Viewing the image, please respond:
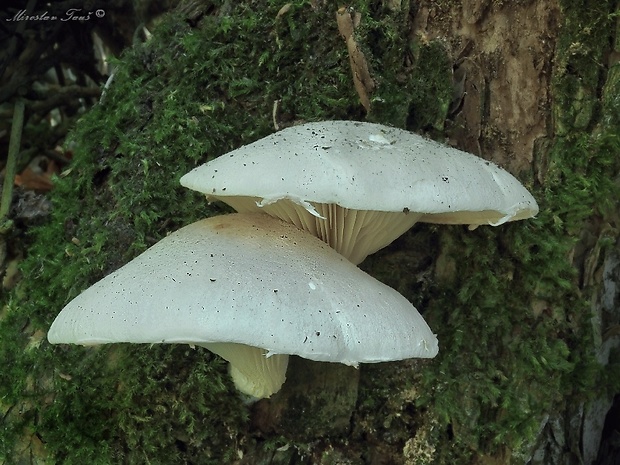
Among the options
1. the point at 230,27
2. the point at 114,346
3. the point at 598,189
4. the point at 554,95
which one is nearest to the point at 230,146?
the point at 230,27

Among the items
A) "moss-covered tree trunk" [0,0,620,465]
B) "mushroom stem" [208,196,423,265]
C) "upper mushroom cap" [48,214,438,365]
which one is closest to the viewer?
"upper mushroom cap" [48,214,438,365]

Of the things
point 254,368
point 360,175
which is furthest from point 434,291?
point 360,175

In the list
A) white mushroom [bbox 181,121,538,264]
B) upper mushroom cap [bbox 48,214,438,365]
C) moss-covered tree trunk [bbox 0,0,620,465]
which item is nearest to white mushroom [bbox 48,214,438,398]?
upper mushroom cap [bbox 48,214,438,365]

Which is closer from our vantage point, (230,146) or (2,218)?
(230,146)

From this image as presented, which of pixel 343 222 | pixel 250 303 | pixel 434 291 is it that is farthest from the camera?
pixel 434 291

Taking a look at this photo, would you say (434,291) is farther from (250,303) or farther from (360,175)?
(250,303)

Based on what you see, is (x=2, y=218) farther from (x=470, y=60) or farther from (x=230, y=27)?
(x=470, y=60)

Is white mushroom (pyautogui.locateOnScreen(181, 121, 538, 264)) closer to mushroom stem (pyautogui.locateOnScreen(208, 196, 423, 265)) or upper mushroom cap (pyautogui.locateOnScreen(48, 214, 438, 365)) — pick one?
mushroom stem (pyautogui.locateOnScreen(208, 196, 423, 265))
